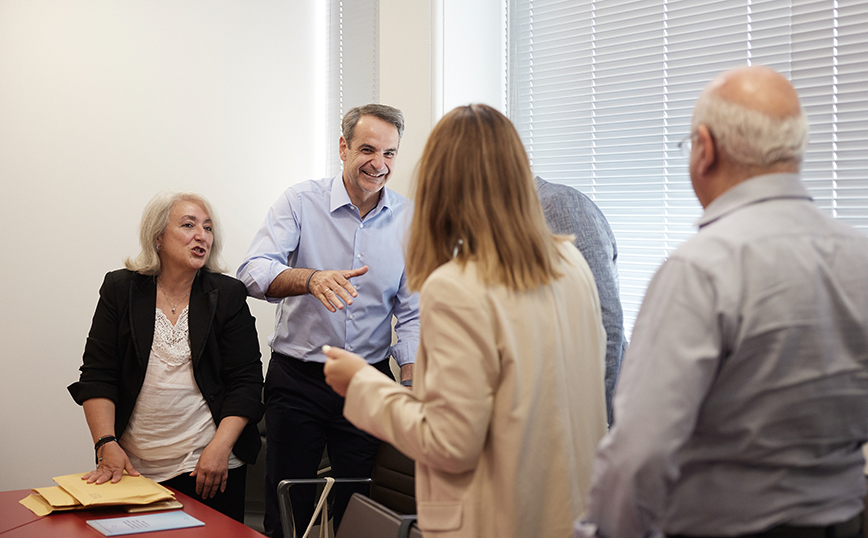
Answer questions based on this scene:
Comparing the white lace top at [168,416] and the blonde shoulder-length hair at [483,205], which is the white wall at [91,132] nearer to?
the white lace top at [168,416]

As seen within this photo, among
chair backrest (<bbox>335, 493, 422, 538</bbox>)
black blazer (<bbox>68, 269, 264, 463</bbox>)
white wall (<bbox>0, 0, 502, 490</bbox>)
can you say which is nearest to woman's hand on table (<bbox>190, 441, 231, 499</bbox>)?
black blazer (<bbox>68, 269, 264, 463</bbox>)

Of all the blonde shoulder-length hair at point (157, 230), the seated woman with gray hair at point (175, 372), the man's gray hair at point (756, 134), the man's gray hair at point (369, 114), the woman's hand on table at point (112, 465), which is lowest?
the woman's hand on table at point (112, 465)

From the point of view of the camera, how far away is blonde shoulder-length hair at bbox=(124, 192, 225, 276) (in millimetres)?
2562

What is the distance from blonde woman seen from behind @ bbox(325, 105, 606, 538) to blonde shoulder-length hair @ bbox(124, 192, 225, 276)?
1530 mm

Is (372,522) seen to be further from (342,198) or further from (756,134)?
(342,198)

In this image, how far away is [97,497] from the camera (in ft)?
6.31

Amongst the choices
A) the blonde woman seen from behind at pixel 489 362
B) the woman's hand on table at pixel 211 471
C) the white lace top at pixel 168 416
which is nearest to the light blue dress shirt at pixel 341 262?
the white lace top at pixel 168 416

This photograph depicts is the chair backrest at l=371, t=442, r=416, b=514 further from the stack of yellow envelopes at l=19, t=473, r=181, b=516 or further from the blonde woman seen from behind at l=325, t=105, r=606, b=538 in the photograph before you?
the blonde woman seen from behind at l=325, t=105, r=606, b=538

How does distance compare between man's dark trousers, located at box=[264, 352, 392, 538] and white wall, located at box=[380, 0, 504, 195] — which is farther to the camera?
white wall, located at box=[380, 0, 504, 195]

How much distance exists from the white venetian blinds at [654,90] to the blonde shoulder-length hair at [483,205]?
1565mm

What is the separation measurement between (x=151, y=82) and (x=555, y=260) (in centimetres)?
303

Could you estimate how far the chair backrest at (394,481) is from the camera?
238cm

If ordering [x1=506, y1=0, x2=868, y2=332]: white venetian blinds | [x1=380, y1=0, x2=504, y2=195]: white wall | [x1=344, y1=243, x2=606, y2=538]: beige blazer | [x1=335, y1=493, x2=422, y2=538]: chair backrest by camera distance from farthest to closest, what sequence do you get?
[x1=380, y1=0, x2=504, y2=195]: white wall < [x1=506, y1=0, x2=868, y2=332]: white venetian blinds < [x1=335, y1=493, x2=422, y2=538]: chair backrest < [x1=344, y1=243, x2=606, y2=538]: beige blazer

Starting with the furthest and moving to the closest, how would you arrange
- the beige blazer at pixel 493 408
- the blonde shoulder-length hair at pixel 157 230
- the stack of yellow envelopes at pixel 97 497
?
the blonde shoulder-length hair at pixel 157 230 → the stack of yellow envelopes at pixel 97 497 → the beige blazer at pixel 493 408
